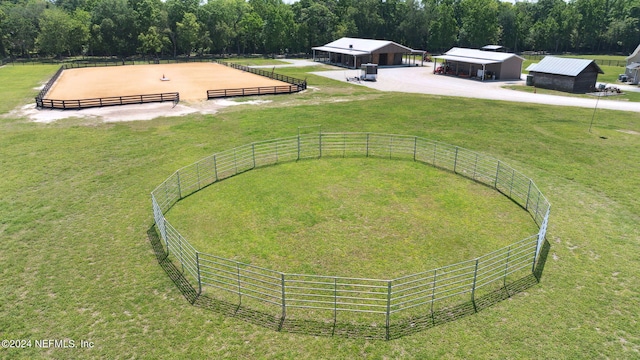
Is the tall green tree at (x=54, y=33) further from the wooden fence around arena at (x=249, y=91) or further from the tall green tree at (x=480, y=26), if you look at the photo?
the tall green tree at (x=480, y=26)

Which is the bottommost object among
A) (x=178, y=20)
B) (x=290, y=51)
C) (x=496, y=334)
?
(x=496, y=334)

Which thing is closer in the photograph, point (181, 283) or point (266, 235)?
point (181, 283)

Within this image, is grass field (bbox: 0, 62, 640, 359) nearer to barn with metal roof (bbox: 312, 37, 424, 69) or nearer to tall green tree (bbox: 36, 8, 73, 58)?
barn with metal roof (bbox: 312, 37, 424, 69)

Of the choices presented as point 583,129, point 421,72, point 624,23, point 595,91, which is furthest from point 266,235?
point 624,23

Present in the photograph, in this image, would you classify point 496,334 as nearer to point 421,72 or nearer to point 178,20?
point 421,72

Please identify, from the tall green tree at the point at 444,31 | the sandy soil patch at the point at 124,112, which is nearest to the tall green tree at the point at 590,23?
the tall green tree at the point at 444,31
